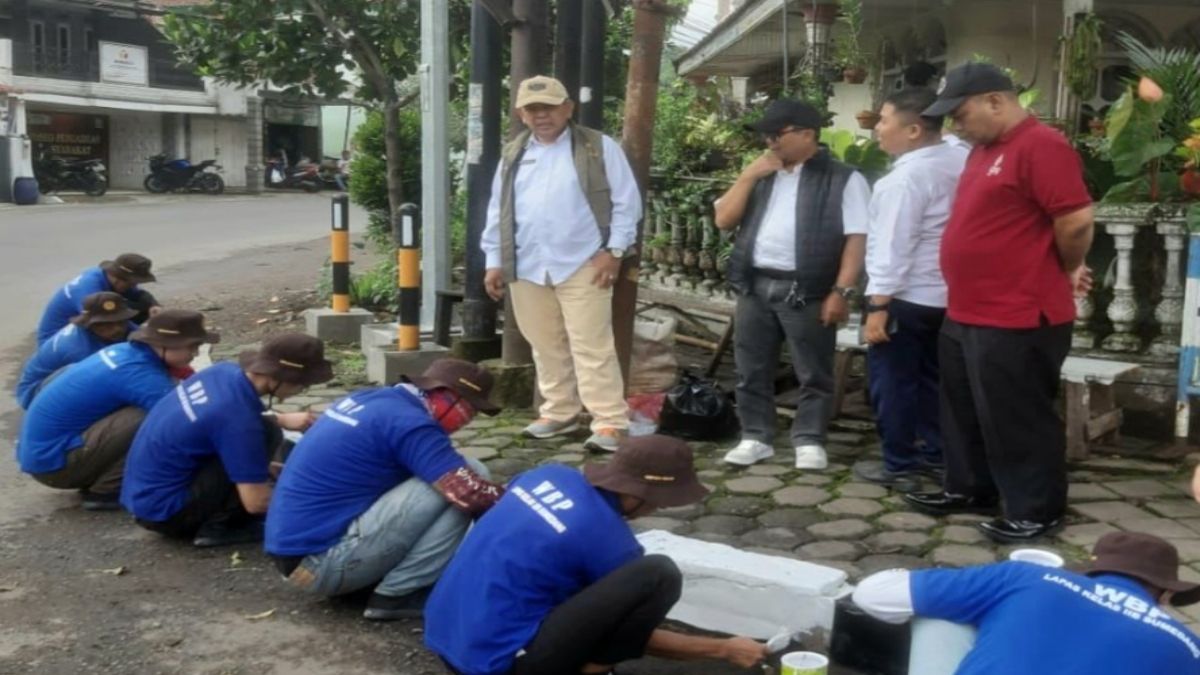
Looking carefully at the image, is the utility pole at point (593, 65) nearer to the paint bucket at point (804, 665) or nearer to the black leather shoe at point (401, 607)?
the black leather shoe at point (401, 607)

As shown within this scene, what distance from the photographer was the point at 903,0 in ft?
36.3

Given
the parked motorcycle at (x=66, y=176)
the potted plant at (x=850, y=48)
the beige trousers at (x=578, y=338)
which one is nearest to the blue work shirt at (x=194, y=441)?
the beige trousers at (x=578, y=338)

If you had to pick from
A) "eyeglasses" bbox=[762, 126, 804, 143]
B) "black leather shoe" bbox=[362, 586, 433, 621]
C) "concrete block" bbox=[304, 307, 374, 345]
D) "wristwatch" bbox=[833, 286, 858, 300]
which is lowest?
"black leather shoe" bbox=[362, 586, 433, 621]

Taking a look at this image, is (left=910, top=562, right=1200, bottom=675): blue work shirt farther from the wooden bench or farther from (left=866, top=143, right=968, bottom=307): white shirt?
the wooden bench

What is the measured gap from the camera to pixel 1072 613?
2697 mm

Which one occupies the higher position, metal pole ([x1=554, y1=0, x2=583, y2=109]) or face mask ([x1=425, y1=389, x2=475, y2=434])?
metal pole ([x1=554, y1=0, x2=583, y2=109])

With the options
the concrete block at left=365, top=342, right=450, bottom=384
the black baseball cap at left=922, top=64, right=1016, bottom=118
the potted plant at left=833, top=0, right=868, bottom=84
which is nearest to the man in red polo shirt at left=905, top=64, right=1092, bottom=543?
the black baseball cap at left=922, top=64, right=1016, bottom=118

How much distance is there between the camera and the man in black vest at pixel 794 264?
5.64 meters

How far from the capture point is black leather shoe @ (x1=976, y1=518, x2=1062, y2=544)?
480cm

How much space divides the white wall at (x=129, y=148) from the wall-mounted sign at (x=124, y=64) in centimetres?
122

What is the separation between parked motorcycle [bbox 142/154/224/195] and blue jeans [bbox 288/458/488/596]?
3094 cm

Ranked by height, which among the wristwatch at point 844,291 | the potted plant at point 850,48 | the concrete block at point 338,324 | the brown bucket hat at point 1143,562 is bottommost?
the concrete block at point 338,324

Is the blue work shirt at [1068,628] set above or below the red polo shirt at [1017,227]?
below

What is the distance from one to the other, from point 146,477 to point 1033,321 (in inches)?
131
